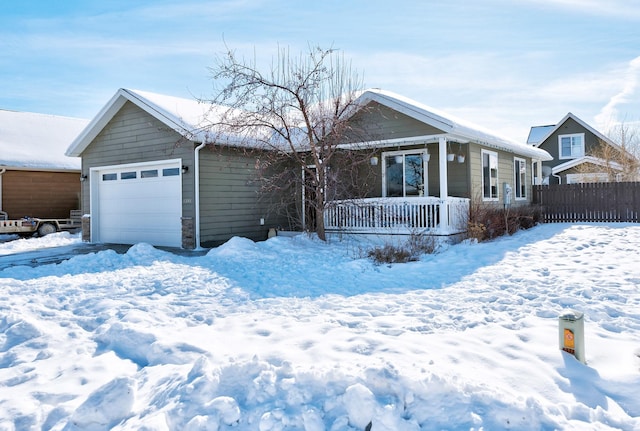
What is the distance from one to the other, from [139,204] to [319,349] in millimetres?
10909

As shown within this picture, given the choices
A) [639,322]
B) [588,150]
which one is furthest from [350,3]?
[588,150]

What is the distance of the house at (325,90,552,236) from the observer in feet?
38.8

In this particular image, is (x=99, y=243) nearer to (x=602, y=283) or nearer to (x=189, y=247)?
(x=189, y=247)

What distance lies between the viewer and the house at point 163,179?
40.3ft

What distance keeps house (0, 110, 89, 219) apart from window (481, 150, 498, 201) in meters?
15.8

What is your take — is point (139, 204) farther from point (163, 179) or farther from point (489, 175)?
point (489, 175)

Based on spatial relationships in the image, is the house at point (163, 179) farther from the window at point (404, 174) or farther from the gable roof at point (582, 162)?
the gable roof at point (582, 162)

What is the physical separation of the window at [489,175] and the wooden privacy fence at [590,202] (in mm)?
3666

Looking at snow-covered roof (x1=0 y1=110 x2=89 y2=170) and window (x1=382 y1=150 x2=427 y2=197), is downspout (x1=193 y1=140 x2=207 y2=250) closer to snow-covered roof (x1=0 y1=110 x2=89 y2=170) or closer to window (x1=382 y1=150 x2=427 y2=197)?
window (x1=382 y1=150 x2=427 y2=197)

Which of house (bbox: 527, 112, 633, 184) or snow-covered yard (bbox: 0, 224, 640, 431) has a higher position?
house (bbox: 527, 112, 633, 184)

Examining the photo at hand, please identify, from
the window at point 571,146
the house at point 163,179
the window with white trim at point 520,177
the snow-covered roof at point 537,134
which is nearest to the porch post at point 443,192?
the house at point 163,179

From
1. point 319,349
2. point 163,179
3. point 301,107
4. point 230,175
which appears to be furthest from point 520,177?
point 319,349

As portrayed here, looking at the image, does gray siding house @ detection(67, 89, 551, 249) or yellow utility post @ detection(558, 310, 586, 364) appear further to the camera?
gray siding house @ detection(67, 89, 551, 249)

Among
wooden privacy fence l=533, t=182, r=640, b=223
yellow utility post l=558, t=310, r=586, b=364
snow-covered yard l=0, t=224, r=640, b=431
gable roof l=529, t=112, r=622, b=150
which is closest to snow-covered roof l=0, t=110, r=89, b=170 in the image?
snow-covered yard l=0, t=224, r=640, b=431
